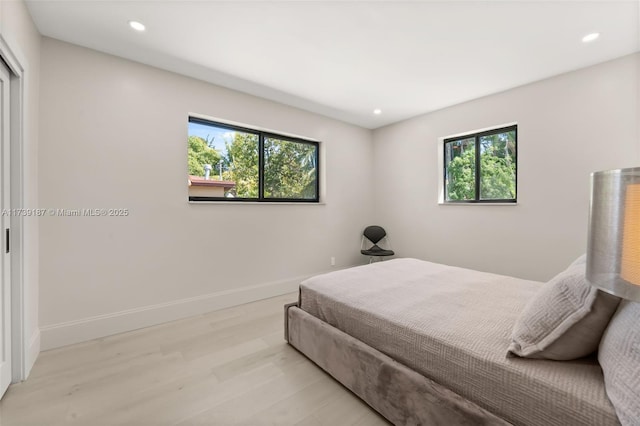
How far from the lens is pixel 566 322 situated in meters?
1.00

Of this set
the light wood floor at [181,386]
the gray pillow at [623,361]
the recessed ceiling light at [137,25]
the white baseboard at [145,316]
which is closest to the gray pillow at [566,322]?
the gray pillow at [623,361]

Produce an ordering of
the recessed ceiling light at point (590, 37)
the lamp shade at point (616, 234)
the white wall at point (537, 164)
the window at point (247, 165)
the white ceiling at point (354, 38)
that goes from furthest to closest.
Result: the window at point (247, 165), the white wall at point (537, 164), the recessed ceiling light at point (590, 37), the white ceiling at point (354, 38), the lamp shade at point (616, 234)

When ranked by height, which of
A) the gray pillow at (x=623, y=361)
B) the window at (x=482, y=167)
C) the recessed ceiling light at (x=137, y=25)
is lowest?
the gray pillow at (x=623, y=361)

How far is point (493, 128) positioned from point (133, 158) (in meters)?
4.06

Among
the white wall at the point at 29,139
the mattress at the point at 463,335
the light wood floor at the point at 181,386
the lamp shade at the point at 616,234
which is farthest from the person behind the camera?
the white wall at the point at 29,139

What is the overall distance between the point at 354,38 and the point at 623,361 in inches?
95.8

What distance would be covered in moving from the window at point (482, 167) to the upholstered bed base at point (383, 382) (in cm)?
282

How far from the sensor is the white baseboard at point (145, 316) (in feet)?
7.04

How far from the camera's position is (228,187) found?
322 cm

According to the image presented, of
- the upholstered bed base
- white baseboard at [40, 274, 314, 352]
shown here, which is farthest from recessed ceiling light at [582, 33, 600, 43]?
white baseboard at [40, 274, 314, 352]

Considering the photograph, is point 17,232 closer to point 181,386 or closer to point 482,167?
point 181,386

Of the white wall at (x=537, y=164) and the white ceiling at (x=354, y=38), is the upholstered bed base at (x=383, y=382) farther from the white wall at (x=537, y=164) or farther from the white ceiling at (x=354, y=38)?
the white wall at (x=537, y=164)

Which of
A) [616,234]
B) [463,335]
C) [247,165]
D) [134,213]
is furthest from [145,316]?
[616,234]

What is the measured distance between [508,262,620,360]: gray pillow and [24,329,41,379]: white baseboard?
2831mm
